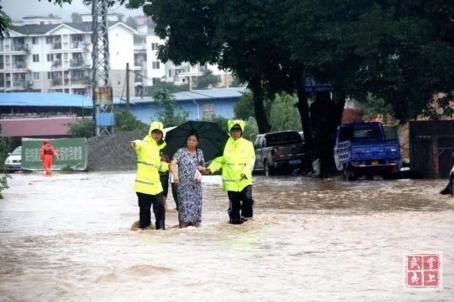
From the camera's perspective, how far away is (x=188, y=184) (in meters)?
16.3

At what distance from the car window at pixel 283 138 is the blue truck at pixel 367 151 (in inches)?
236

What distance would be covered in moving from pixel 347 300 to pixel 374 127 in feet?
85.0

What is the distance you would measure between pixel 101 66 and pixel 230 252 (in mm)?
42128

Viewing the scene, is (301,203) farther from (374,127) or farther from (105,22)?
(105,22)

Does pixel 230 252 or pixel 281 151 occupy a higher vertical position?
pixel 281 151

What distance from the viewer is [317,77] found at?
34969 mm

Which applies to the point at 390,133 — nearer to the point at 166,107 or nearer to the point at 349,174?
the point at 349,174

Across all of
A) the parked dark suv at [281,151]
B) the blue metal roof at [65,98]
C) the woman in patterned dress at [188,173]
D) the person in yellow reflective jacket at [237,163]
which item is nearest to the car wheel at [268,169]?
the parked dark suv at [281,151]

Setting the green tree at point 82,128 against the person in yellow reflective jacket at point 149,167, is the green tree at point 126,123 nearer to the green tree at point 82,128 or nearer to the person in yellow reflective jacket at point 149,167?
the green tree at point 82,128

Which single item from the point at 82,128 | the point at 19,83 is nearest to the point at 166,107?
→ the point at 82,128

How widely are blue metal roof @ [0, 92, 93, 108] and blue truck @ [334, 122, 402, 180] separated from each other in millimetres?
55291

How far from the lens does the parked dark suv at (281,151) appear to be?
41.9m

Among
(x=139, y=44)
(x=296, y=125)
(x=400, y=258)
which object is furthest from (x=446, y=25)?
(x=139, y=44)

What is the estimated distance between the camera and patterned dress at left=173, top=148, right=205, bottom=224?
16219mm
